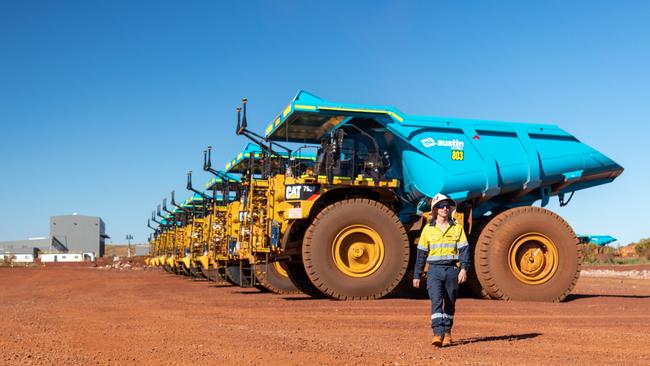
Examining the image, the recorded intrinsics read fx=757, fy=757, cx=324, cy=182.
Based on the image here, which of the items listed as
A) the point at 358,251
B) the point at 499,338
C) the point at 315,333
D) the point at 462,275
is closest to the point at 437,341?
the point at 462,275

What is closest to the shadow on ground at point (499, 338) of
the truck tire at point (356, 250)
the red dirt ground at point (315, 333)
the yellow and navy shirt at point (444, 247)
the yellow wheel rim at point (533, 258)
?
the red dirt ground at point (315, 333)

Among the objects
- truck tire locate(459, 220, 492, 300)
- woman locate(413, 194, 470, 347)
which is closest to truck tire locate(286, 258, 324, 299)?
truck tire locate(459, 220, 492, 300)

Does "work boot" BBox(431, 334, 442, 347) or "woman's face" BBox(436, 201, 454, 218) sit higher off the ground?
"woman's face" BBox(436, 201, 454, 218)

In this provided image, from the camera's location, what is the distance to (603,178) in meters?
15.0

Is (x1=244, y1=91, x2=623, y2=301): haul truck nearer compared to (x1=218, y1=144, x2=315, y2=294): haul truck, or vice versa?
(x1=244, y1=91, x2=623, y2=301): haul truck

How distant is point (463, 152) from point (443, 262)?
630 centimetres

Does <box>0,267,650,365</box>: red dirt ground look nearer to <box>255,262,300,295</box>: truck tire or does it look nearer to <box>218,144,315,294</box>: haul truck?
<box>218,144,315,294</box>: haul truck

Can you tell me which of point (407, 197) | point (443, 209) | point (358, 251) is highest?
point (407, 197)

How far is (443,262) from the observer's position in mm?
7242

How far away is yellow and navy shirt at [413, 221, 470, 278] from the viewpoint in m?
7.24

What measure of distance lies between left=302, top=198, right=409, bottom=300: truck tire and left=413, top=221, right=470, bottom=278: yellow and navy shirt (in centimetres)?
454

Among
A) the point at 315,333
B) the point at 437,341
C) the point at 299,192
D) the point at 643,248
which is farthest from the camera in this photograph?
the point at 643,248

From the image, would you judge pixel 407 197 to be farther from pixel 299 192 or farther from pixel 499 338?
pixel 499 338

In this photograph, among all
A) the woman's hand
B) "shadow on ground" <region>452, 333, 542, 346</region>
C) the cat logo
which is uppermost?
the cat logo
